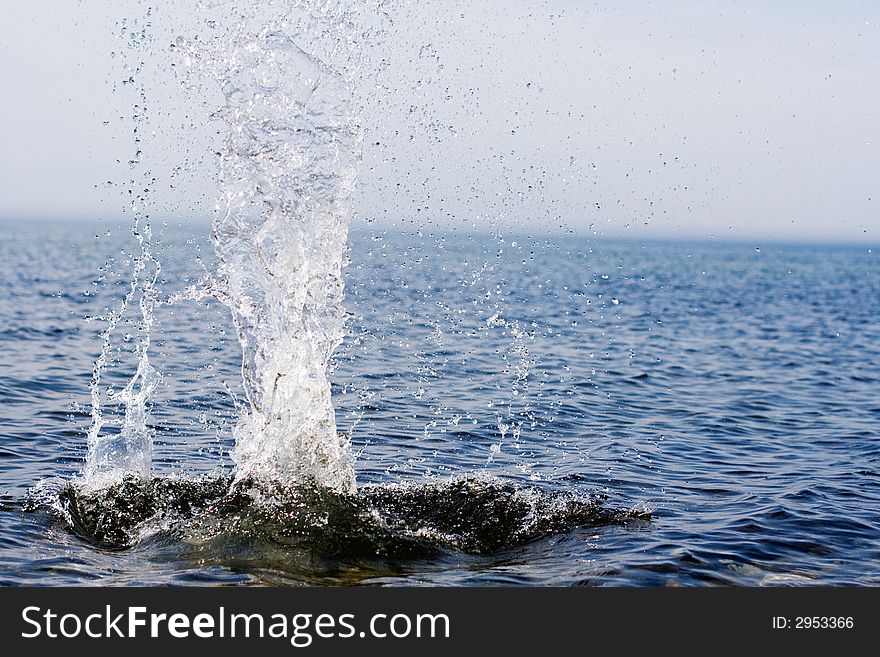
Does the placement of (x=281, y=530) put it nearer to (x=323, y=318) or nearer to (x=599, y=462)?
(x=323, y=318)

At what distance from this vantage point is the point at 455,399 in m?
17.2

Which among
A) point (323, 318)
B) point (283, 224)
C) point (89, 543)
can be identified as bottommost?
point (89, 543)

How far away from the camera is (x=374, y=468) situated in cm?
1236

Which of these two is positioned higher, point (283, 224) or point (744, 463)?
point (283, 224)

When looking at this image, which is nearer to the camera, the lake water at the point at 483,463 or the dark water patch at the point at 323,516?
the lake water at the point at 483,463

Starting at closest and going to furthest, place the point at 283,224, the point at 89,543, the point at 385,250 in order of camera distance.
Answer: the point at 89,543
the point at 283,224
the point at 385,250

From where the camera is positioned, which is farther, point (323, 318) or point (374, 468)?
point (374, 468)

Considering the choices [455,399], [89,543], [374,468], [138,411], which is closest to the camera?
[89,543]

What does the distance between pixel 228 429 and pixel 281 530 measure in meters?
4.94

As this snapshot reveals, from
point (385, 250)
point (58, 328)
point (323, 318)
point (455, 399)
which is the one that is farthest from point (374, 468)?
point (385, 250)

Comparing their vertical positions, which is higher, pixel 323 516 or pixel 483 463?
pixel 323 516

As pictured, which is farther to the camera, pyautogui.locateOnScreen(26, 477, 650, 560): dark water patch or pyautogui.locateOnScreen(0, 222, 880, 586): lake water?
pyautogui.locateOnScreen(26, 477, 650, 560): dark water patch

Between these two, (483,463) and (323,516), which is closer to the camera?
(323,516)
